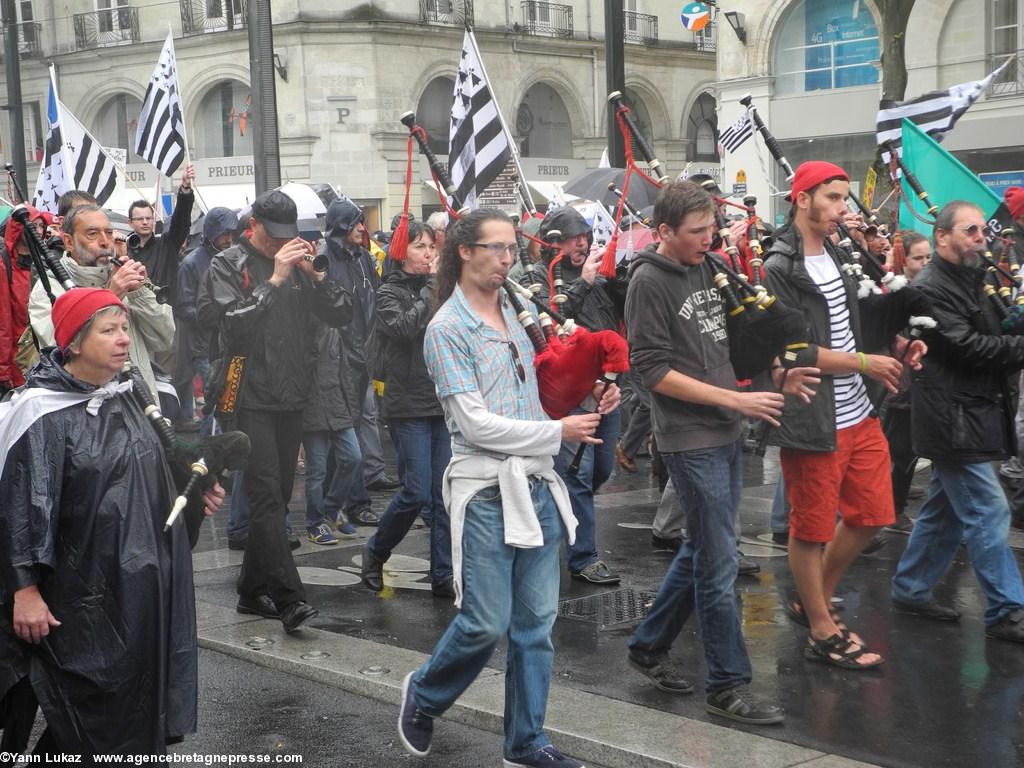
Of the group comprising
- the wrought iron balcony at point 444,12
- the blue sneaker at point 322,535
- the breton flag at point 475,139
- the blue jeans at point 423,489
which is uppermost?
the wrought iron balcony at point 444,12

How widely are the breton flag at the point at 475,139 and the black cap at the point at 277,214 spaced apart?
62.6 inches


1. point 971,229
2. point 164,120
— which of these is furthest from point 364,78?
point 971,229

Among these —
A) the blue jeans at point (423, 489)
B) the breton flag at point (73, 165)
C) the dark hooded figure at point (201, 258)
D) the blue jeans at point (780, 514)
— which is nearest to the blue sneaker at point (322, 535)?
the blue jeans at point (423, 489)

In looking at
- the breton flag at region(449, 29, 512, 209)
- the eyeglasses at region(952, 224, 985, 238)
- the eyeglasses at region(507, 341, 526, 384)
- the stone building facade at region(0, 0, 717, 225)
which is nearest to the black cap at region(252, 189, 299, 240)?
the breton flag at region(449, 29, 512, 209)

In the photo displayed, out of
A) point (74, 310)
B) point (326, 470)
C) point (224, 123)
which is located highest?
point (224, 123)

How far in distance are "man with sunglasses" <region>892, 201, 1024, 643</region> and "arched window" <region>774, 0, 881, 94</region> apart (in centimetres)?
2367

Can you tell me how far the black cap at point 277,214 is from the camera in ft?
22.5

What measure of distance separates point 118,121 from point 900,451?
3417 centimetres

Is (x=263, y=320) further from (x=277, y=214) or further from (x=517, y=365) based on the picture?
(x=517, y=365)

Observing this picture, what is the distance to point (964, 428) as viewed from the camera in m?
6.20

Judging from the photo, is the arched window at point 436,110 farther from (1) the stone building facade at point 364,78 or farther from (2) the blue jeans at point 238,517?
(2) the blue jeans at point 238,517

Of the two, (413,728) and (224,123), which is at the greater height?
(224,123)

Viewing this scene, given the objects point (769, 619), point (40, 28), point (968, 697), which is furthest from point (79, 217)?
point (40, 28)

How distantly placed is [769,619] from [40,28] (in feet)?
125
